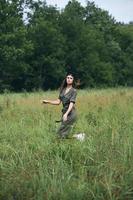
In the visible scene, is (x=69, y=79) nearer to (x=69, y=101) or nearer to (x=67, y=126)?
(x=69, y=101)

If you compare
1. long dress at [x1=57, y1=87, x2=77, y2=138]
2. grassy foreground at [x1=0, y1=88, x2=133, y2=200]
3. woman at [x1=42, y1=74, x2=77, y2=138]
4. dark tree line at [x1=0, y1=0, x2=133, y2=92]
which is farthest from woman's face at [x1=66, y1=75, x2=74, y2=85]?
dark tree line at [x1=0, y1=0, x2=133, y2=92]

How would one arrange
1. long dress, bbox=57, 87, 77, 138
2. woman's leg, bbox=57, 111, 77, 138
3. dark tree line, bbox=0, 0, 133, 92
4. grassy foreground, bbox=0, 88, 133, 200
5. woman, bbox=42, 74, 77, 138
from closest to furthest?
1. grassy foreground, bbox=0, 88, 133, 200
2. woman's leg, bbox=57, 111, 77, 138
3. long dress, bbox=57, 87, 77, 138
4. woman, bbox=42, 74, 77, 138
5. dark tree line, bbox=0, 0, 133, 92

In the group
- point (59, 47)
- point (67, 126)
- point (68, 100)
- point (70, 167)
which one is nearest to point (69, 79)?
point (68, 100)

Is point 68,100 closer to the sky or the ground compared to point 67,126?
closer to the sky

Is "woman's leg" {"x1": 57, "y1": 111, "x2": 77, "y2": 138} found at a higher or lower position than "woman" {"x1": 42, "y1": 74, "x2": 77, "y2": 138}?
lower

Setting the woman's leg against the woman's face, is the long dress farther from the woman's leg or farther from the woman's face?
the woman's face

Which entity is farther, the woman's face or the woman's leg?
the woman's face

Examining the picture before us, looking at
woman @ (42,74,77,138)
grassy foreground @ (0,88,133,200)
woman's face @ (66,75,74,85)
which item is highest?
woman's face @ (66,75,74,85)

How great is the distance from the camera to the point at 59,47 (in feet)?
239

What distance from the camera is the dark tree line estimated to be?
63219mm

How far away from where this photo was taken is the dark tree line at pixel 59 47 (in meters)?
63.2

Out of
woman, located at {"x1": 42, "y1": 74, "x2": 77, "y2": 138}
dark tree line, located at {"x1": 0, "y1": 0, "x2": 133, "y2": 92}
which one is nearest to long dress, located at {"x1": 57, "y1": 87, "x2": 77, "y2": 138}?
woman, located at {"x1": 42, "y1": 74, "x2": 77, "y2": 138}

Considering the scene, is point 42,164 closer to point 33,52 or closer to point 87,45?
Answer: point 33,52

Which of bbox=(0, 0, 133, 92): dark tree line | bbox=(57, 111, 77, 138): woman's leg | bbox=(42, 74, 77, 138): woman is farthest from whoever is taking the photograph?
bbox=(0, 0, 133, 92): dark tree line
